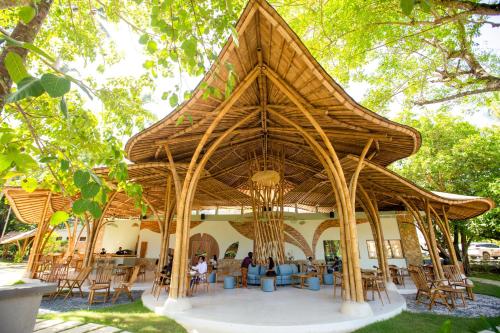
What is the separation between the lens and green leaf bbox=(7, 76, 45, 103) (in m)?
0.83

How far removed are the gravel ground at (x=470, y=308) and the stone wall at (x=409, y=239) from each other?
5.78 metres

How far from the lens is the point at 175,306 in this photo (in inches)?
225

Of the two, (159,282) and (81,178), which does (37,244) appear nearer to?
(159,282)

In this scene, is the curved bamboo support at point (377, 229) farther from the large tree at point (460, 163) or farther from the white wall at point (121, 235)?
the white wall at point (121, 235)

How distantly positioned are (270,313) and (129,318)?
2979mm

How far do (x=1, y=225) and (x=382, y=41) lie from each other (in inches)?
1326

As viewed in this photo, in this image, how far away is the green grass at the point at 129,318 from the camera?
15.8 feet

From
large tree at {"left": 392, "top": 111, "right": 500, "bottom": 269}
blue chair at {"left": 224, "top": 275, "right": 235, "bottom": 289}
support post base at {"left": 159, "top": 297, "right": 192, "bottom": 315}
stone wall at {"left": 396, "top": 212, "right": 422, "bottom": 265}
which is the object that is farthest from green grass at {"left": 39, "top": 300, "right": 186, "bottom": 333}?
large tree at {"left": 392, "top": 111, "right": 500, "bottom": 269}

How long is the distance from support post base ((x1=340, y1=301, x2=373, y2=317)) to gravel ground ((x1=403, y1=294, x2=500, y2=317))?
6.85 feet

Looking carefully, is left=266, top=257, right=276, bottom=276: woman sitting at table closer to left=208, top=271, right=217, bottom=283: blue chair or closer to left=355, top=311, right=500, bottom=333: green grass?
left=208, top=271, right=217, bottom=283: blue chair

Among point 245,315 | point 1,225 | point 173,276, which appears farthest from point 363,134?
point 1,225

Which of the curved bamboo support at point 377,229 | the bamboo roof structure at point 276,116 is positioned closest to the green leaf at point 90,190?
the bamboo roof structure at point 276,116

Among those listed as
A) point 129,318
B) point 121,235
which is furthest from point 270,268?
point 121,235

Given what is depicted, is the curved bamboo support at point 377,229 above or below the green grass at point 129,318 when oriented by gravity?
above
